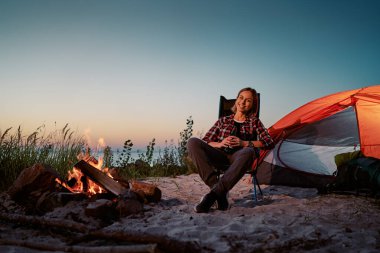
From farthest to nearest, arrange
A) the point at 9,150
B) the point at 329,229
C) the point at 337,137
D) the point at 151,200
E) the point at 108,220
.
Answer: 1. the point at 337,137
2. the point at 9,150
3. the point at 151,200
4. the point at 108,220
5. the point at 329,229

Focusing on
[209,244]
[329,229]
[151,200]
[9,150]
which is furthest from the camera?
[9,150]

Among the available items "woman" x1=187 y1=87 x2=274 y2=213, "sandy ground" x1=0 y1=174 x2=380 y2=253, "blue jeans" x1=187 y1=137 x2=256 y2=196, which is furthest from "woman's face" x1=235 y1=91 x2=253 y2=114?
"sandy ground" x1=0 y1=174 x2=380 y2=253

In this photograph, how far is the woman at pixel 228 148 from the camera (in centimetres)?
296

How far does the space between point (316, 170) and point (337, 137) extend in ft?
2.41

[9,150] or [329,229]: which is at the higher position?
[9,150]

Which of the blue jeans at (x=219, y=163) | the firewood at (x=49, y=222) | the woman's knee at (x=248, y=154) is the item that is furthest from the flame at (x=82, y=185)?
the woman's knee at (x=248, y=154)

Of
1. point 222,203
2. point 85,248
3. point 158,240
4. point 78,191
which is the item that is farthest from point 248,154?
point 78,191

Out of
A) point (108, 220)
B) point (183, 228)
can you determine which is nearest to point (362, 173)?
point (183, 228)

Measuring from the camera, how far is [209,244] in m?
2.04

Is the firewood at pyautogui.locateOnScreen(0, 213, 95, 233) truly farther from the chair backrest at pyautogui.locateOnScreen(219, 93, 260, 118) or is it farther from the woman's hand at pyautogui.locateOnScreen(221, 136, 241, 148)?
the chair backrest at pyautogui.locateOnScreen(219, 93, 260, 118)

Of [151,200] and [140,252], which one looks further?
[151,200]

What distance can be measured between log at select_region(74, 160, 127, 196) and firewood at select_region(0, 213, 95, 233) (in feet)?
2.43

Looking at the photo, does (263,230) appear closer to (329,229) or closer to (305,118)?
(329,229)

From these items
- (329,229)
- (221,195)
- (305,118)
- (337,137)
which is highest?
(305,118)
